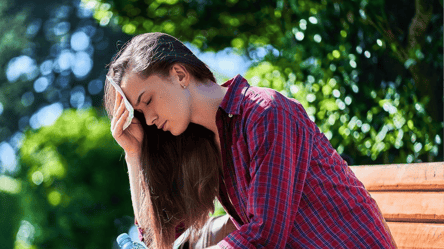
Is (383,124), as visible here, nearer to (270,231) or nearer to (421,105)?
(421,105)

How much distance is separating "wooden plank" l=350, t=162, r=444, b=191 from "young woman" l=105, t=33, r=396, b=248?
0.42 m

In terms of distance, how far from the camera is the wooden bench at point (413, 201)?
2.00m

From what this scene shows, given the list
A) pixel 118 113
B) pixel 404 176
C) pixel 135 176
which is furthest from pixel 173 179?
pixel 404 176

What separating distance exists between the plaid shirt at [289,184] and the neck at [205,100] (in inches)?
4.2

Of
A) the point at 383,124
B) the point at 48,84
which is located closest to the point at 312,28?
the point at 383,124

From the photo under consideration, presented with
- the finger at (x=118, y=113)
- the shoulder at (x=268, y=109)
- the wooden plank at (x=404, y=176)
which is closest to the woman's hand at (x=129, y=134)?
the finger at (x=118, y=113)

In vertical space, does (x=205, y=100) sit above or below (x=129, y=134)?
above

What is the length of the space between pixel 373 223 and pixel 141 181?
108cm

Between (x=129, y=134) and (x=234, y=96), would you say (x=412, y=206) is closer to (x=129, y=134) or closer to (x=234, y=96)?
(x=234, y=96)

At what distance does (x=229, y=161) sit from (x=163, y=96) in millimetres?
340

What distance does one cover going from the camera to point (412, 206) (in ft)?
6.88

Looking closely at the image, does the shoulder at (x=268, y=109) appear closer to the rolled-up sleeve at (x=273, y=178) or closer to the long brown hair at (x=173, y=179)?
the rolled-up sleeve at (x=273, y=178)

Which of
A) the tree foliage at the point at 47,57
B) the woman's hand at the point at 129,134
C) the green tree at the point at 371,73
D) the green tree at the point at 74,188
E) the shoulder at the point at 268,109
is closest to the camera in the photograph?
the shoulder at the point at 268,109

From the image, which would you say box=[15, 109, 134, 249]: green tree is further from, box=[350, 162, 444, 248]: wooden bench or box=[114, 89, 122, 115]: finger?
box=[350, 162, 444, 248]: wooden bench
